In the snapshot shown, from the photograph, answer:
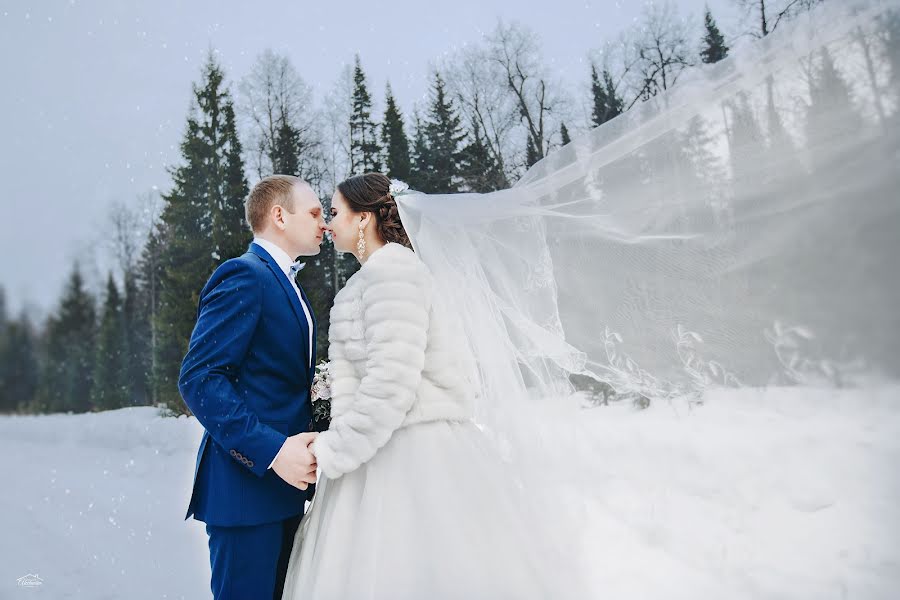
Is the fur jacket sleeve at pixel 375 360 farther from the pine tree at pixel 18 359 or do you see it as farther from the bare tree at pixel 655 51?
the bare tree at pixel 655 51

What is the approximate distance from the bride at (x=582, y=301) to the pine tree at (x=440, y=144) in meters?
9.84

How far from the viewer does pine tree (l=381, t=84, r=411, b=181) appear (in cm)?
1296

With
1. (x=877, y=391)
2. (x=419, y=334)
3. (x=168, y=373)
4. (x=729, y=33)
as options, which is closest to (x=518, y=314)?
(x=419, y=334)

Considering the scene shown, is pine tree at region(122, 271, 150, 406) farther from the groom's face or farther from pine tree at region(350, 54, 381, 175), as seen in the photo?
the groom's face

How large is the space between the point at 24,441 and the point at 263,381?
1257 cm

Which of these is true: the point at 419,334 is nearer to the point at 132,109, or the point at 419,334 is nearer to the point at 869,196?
the point at 869,196

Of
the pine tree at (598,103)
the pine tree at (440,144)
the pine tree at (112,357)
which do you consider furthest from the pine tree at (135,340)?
the pine tree at (598,103)

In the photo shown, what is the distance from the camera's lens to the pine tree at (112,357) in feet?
47.3

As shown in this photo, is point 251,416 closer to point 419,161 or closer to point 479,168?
point 479,168

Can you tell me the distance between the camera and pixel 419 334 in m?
1.67

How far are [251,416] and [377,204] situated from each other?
938mm

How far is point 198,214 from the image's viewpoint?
1301cm

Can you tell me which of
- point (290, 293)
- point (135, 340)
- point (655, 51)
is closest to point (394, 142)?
→ point (655, 51)

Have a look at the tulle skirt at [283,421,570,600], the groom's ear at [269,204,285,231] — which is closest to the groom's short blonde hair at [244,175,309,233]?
the groom's ear at [269,204,285,231]
